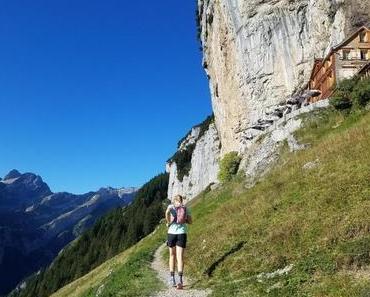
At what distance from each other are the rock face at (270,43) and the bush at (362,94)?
79.5 ft

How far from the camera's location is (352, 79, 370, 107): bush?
41.1 metres

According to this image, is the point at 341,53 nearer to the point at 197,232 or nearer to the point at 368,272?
the point at 197,232

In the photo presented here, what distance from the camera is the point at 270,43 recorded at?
74.1 metres

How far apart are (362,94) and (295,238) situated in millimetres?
27832

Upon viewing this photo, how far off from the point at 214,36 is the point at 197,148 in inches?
1842

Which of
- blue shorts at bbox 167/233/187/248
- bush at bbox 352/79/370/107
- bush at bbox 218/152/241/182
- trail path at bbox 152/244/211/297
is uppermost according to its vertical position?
bush at bbox 352/79/370/107

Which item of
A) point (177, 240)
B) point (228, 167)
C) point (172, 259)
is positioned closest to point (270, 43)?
point (228, 167)

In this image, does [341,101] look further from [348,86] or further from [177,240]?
[177,240]

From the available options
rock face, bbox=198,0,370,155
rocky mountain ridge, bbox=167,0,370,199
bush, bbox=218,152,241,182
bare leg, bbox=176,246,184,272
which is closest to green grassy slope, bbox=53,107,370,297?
bare leg, bbox=176,246,184,272

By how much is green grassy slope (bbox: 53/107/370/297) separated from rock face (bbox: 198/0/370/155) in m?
42.3

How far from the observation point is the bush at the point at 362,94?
4112 centimetres

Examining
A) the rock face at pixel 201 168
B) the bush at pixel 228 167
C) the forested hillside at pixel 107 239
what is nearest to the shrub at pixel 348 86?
the bush at pixel 228 167

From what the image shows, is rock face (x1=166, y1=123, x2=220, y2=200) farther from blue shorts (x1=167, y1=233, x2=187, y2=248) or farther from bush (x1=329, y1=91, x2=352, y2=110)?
blue shorts (x1=167, y1=233, x2=187, y2=248)

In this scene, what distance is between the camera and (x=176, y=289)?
54.4 ft
